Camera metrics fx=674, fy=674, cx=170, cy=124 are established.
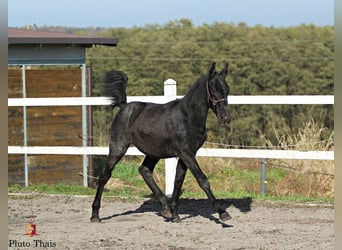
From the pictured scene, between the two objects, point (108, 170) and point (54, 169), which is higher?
point (108, 170)

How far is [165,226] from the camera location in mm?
8000

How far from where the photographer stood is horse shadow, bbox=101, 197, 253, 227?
8859 mm

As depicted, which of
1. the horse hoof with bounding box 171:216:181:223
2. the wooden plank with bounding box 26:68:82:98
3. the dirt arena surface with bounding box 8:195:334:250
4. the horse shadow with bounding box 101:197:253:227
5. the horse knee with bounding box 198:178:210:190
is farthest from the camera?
the wooden plank with bounding box 26:68:82:98

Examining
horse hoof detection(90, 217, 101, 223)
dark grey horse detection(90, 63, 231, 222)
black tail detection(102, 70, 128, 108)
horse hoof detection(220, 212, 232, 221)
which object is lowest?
horse hoof detection(90, 217, 101, 223)

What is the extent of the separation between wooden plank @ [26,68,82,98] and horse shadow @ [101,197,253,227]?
4.41 metres

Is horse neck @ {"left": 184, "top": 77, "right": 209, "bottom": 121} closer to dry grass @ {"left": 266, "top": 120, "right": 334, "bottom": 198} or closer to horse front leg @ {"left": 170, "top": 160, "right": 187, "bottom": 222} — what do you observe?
horse front leg @ {"left": 170, "top": 160, "right": 187, "bottom": 222}

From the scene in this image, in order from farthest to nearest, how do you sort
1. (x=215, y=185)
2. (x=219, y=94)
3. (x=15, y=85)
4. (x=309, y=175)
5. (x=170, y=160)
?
(x=15, y=85) → (x=215, y=185) → (x=309, y=175) → (x=170, y=160) → (x=219, y=94)

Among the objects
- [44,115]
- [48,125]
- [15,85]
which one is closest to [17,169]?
[48,125]

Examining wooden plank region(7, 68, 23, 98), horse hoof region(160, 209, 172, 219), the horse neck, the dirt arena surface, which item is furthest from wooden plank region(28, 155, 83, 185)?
the horse neck

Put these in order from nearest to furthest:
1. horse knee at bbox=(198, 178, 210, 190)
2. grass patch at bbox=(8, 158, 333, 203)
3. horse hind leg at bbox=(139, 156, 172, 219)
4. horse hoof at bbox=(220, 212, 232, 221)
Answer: horse hoof at bbox=(220, 212, 232, 221), horse knee at bbox=(198, 178, 210, 190), horse hind leg at bbox=(139, 156, 172, 219), grass patch at bbox=(8, 158, 333, 203)

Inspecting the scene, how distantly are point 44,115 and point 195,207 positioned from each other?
5.23 m

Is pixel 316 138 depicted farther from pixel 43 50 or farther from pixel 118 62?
pixel 118 62

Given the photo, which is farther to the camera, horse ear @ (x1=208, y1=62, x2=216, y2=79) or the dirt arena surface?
horse ear @ (x1=208, y1=62, x2=216, y2=79)

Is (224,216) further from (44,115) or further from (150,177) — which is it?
(44,115)
